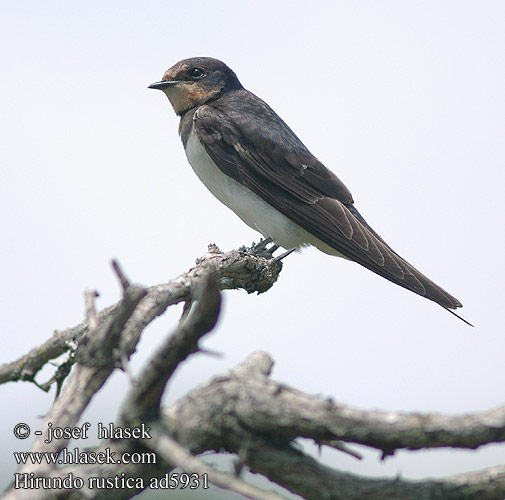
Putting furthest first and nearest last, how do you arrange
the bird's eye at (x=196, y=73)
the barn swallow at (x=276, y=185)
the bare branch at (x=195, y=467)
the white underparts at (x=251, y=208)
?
the bird's eye at (x=196, y=73), the white underparts at (x=251, y=208), the barn swallow at (x=276, y=185), the bare branch at (x=195, y=467)

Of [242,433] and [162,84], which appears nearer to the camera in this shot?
[242,433]

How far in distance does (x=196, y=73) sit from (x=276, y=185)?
174cm

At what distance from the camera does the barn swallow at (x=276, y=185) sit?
6.54m

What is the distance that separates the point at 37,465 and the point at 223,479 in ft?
2.37

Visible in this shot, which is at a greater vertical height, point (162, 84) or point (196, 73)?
point (196, 73)

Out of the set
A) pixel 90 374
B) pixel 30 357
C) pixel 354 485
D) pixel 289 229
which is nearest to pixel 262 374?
pixel 354 485

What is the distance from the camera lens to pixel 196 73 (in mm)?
7863

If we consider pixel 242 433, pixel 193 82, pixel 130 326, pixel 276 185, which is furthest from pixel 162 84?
pixel 242 433

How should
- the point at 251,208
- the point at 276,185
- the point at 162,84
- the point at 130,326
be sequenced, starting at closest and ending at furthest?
the point at 130,326
the point at 251,208
the point at 276,185
the point at 162,84

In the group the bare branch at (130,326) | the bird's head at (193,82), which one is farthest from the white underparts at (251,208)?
the bare branch at (130,326)

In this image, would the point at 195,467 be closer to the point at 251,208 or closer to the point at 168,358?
the point at 168,358
